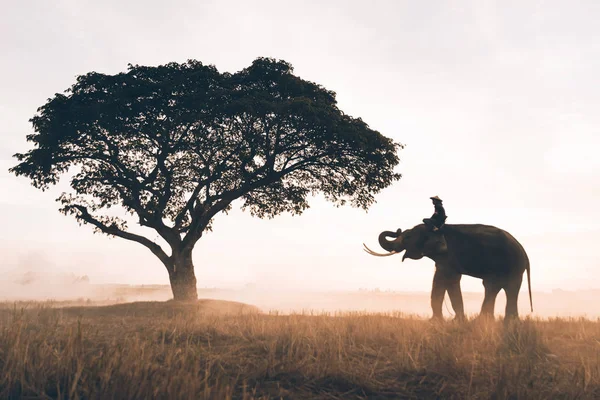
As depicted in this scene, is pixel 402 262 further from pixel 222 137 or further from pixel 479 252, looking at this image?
pixel 222 137

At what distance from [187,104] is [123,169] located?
5012 mm

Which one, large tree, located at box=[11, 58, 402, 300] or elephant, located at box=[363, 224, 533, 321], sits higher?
large tree, located at box=[11, 58, 402, 300]

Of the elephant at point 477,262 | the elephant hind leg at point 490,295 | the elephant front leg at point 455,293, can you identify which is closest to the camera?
the elephant hind leg at point 490,295

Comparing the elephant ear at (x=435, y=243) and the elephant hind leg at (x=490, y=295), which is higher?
the elephant ear at (x=435, y=243)

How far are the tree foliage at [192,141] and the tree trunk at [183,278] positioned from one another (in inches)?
23.3

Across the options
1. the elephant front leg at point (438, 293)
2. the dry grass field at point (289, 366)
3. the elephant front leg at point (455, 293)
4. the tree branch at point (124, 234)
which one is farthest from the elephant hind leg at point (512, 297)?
the tree branch at point (124, 234)

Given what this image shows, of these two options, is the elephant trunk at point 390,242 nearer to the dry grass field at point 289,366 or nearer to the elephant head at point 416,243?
the elephant head at point 416,243

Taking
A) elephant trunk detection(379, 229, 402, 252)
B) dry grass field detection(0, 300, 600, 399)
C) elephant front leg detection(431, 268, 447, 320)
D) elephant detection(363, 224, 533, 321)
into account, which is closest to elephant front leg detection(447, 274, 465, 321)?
elephant detection(363, 224, 533, 321)

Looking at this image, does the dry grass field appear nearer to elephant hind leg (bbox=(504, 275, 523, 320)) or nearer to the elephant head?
elephant hind leg (bbox=(504, 275, 523, 320))

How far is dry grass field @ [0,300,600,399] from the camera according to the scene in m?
4.56

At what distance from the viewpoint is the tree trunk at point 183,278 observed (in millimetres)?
22547

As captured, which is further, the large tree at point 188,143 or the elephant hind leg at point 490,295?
the large tree at point 188,143

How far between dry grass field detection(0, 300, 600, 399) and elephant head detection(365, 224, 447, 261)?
386 centimetres

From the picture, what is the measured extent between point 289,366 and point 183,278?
59.4ft
